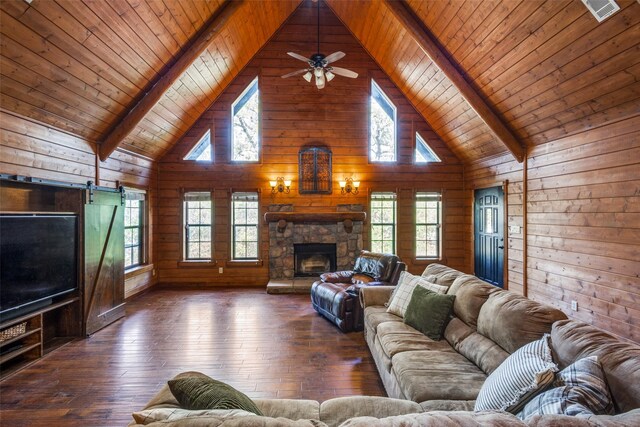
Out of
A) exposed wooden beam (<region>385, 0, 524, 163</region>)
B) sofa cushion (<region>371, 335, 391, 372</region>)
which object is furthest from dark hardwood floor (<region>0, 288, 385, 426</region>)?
exposed wooden beam (<region>385, 0, 524, 163</region>)

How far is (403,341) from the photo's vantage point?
2639mm

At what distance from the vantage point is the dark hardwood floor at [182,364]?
105 inches

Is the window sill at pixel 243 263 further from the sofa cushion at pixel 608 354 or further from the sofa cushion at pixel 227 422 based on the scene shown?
the sofa cushion at pixel 227 422

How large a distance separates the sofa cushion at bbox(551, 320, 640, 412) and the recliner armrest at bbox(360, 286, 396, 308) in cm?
206

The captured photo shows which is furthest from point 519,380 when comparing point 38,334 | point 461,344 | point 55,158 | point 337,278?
point 55,158

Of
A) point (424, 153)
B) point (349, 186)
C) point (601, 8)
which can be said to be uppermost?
point (601, 8)

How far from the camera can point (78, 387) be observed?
290 centimetres

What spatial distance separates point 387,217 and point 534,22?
430 cm

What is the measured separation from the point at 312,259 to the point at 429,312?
4253 millimetres

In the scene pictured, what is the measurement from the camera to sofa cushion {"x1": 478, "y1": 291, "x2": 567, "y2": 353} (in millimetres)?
1990

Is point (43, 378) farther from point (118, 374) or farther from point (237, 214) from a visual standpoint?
point (237, 214)

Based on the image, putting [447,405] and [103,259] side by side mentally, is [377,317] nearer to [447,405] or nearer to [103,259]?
[447,405]

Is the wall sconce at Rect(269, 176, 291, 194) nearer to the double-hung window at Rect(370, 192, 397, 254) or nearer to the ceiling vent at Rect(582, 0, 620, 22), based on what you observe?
the double-hung window at Rect(370, 192, 397, 254)

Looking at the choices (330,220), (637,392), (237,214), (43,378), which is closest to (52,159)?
(43,378)
